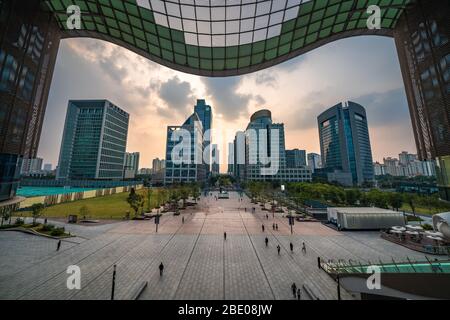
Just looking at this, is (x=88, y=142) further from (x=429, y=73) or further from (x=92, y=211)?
(x=429, y=73)

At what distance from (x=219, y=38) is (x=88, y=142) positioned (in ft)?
431

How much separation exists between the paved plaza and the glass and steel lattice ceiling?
17.1 meters

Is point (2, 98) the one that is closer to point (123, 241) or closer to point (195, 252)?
point (123, 241)

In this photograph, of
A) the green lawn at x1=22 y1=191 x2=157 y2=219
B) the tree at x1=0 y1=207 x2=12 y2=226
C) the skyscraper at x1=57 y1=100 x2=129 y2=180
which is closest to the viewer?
the tree at x1=0 y1=207 x2=12 y2=226

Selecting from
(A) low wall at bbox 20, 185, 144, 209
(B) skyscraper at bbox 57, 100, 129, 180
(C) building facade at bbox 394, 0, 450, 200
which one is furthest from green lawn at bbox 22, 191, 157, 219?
(B) skyscraper at bbox 57, 100, 129, 180

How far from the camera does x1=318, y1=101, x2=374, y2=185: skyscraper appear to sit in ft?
456

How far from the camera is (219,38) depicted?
13008mm

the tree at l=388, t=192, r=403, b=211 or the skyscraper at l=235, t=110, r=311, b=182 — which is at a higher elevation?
the skyscraper at l=235, t=110, r=311, b=182

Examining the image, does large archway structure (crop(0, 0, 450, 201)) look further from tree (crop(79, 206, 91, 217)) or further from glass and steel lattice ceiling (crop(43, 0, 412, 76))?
tree (crop(79, 206, 91, 217))

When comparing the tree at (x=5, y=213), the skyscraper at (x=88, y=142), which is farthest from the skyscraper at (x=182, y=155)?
the tree at (x=5, y=213)

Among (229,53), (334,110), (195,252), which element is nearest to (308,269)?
(195,252)

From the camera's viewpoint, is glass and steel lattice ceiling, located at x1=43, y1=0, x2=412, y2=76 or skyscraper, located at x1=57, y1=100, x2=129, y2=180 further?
skyscraper, located at x1=57, y1=100, x2=129, y2=180

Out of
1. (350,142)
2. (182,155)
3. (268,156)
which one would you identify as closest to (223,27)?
(182,155)
